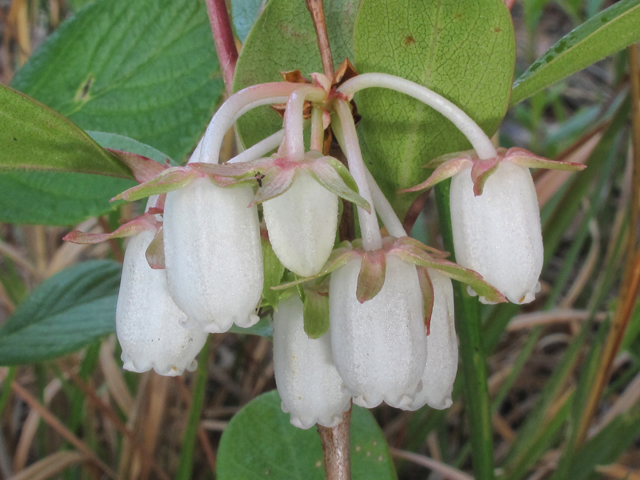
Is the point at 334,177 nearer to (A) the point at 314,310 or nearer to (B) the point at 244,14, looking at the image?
(A) the point at 314,310

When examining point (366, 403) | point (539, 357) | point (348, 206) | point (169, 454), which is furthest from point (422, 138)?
point (539, 357)

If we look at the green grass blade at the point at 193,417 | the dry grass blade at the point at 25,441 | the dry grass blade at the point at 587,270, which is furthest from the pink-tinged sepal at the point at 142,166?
the dry grass blade at the point at 587,270

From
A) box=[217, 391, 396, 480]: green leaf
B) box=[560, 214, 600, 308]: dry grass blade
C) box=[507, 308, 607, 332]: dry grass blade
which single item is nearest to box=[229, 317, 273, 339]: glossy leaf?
box=[217, 391, 396, 480]: green leaf

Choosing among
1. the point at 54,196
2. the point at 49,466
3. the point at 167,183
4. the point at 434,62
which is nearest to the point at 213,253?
the point at 167,183

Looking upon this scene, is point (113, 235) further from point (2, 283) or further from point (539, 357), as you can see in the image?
point (539, 357)

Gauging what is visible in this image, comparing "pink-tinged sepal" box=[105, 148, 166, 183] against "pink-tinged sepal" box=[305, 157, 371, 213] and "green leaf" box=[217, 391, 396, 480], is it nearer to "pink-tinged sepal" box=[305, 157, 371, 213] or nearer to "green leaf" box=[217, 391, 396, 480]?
"pink-tinged sepal" box=[305, 157, 371, 213]

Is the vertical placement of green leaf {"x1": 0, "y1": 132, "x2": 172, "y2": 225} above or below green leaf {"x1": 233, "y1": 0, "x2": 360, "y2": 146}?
below
